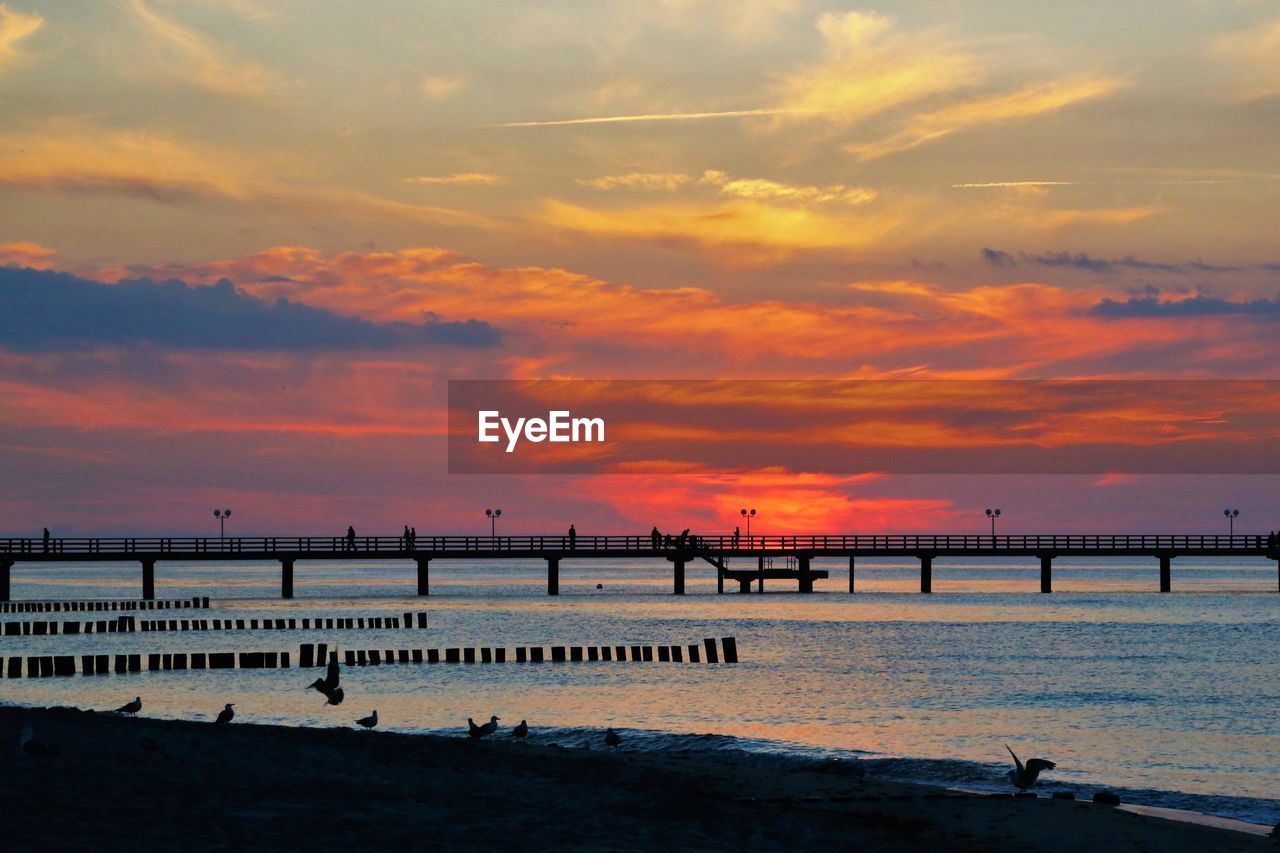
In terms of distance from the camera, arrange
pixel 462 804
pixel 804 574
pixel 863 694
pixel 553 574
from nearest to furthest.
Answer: pixel 462 804
pixel 863 694
pixel 804 574
pixel 553 574

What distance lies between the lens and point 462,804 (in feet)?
64.4

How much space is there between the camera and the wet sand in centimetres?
1702

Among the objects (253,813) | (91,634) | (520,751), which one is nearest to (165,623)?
Result: (91,634)

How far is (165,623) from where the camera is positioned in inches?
2938

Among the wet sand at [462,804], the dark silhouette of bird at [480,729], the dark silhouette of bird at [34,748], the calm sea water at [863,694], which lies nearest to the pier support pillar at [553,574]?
the calm sea water at [863,694]

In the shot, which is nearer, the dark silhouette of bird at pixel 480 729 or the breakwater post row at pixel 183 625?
the dark silhouette of bird at pixel 480 729

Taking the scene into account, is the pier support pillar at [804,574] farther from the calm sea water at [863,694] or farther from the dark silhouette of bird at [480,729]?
the dark silhouette of bird at [480,729]

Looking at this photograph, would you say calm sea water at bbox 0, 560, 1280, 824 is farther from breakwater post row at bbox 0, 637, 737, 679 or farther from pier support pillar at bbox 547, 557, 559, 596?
pier support pillar at bbox 547, 557, 559, 596

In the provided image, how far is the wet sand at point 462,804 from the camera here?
17.0m

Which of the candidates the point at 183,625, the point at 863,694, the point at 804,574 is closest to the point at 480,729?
the point at 863,694

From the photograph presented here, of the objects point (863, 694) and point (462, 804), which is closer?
point (462, 804)

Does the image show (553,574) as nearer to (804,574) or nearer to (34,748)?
(804,574)

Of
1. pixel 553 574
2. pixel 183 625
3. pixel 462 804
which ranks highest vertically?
pixel 462 804

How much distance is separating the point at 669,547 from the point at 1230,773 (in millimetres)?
69260
